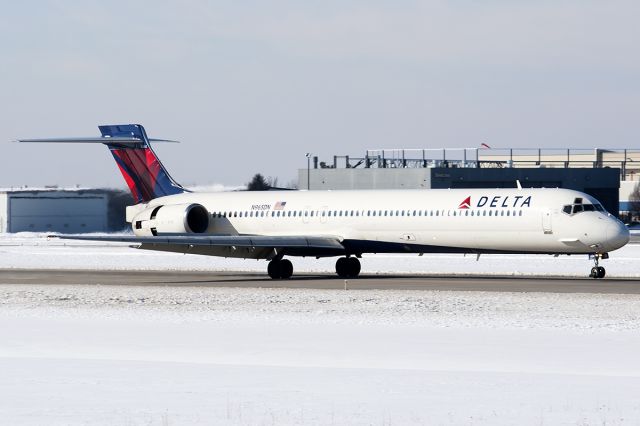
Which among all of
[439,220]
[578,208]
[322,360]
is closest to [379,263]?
[439,220]

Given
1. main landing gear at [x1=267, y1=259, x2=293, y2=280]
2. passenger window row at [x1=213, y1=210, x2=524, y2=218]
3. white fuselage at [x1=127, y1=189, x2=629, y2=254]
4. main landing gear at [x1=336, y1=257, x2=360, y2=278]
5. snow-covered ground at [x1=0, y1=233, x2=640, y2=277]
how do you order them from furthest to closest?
1. snow-covered ground at [x1=0, y1=233, x2=640, y2=277]
2. main landing gear at [x1=336, y1=257, x2=360, y2=278]
3. main landing gear at [x1=267, y1=259, x2=293, y2=280]
4. passenger window row at [x1=213, y1=210, x2=524, y2=218]
5. white fuselage at [x1=127, y1=189, x2=629, y2=254]

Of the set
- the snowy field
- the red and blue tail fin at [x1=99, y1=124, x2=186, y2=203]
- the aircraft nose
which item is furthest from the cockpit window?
the red and blue tail fin at [x1=99, y1=124, x2=186, y2=203]

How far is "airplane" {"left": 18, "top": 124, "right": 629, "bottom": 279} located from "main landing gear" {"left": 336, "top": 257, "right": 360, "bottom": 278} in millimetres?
48

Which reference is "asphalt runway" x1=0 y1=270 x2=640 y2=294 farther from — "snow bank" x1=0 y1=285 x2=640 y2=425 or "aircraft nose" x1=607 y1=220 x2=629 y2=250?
"snow bank" x1=0 y1=285 x2=640 y2=425

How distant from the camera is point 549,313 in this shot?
2502 centimetres

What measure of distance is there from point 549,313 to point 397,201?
15.1 meters

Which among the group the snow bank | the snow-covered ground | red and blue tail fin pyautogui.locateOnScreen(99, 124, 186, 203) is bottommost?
the snow-covered ground

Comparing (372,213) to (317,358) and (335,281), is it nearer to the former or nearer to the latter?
(335,281)

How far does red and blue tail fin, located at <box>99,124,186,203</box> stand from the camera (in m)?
45.8

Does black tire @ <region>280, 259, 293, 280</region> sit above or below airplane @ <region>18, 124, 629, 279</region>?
below

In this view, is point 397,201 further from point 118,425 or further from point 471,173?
point 471,173

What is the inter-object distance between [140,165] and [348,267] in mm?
10095

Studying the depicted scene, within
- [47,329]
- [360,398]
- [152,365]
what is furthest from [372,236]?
[360,398]

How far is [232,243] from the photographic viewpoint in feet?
128
